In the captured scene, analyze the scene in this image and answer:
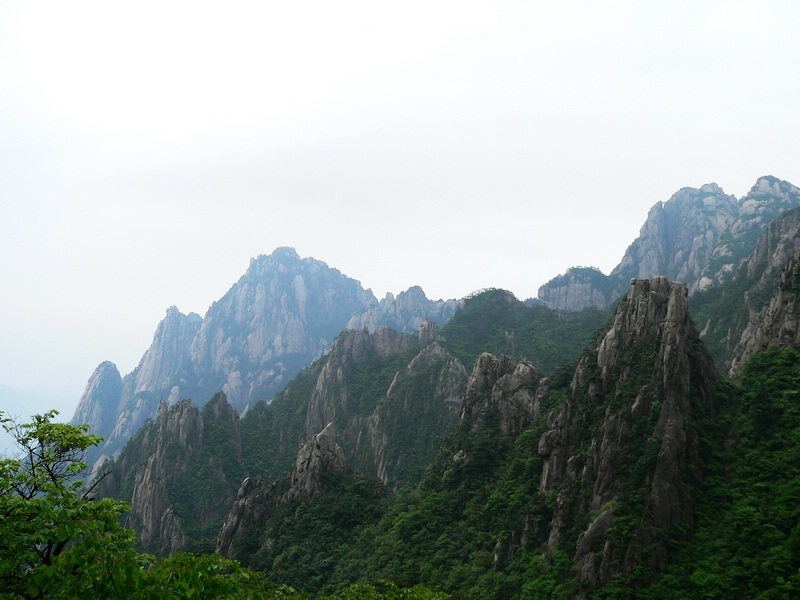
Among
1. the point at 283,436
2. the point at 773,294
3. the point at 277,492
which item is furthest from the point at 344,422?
the point at 773,294

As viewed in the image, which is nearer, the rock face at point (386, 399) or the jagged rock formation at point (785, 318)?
the jagged rock formation at point (785, 318)

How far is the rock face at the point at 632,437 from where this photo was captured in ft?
104

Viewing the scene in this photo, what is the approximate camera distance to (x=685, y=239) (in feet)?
548

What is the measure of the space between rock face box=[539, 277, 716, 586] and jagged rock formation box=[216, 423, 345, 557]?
27726mm

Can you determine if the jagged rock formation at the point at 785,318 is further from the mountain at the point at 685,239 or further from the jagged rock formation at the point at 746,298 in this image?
the mountain at the point at 685,239

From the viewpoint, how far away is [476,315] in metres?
140

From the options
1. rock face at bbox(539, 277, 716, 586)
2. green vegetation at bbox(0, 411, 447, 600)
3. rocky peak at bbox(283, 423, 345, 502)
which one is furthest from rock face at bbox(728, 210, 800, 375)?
green vegetation at bbox(0, 411, 447, 600)

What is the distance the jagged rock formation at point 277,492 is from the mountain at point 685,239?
113 meters

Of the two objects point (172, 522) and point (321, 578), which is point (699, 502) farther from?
point (172, 522)

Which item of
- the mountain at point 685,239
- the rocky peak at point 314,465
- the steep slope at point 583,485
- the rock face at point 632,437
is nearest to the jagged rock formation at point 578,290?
the mountain at point 685,239

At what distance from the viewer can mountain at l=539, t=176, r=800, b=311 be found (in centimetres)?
14750

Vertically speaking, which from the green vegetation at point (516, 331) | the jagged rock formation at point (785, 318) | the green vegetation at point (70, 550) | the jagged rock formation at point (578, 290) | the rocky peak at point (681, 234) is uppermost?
the rocky peak at point (681, 234)

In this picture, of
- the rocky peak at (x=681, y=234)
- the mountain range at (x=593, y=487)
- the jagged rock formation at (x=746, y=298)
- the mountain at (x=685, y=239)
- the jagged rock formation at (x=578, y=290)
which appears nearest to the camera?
the mountain range at (x=593, y=487)

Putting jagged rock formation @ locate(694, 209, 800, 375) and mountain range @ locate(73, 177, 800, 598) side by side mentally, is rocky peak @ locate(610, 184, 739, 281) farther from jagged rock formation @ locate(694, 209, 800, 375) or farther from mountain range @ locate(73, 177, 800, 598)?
mountain range @ locate(73, 177, 800, 598)
